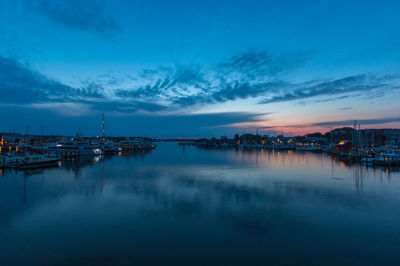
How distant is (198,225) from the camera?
317 inches

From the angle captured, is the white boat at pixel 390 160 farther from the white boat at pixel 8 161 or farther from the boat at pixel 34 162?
the white boat at pixel 8 161

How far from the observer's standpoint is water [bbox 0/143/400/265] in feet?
19.9

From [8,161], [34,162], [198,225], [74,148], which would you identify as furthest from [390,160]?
[74,148]

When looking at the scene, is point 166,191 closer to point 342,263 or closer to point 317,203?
point 317,203

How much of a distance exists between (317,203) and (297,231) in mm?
3936

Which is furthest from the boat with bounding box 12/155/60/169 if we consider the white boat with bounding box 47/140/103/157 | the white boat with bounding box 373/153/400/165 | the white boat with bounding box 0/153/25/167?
the white boat with bounding box 373/153/400/165

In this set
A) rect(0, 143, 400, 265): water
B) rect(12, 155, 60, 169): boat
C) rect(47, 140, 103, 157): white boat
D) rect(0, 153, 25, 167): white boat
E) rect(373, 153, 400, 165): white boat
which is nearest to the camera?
rect(0, 143, 400, 265): water

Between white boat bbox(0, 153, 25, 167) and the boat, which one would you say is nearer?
the boat

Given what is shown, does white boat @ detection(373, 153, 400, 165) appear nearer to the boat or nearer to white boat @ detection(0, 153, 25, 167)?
the boat

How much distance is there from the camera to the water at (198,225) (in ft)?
19.9

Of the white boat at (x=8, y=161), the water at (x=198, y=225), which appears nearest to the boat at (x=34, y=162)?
the white boat at (x=8, y=161)

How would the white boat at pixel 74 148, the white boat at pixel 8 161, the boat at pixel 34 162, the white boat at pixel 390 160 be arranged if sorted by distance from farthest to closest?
the white boat at pixel 74 148 < the white boat at pixel 390 160 < the white boat at pixel 8 161 < the boat at pixel 34 162

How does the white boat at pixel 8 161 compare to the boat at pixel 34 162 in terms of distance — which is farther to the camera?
the white boat at pixel 8 161

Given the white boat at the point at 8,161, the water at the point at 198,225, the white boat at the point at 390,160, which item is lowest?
the water at the point at 198,225
